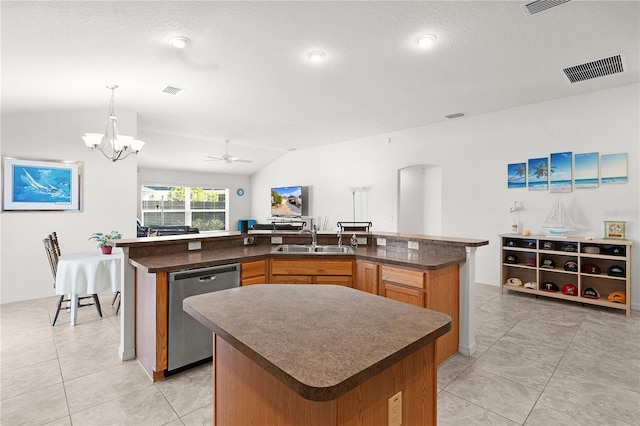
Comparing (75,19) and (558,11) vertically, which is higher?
(558,11)

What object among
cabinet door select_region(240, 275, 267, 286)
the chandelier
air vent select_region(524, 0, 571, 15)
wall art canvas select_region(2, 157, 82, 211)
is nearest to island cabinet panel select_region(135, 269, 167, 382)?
cabinet door select_region(240, 275, 267, 286)

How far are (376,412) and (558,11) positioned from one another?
3188 millimetres

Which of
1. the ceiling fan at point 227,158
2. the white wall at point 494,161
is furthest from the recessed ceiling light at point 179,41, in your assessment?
the white wall at point 494,161

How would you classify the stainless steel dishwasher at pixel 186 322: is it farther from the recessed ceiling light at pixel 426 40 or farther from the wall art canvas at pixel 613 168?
the wall art canvas at pixel 613 168

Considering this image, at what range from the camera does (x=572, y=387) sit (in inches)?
88.4

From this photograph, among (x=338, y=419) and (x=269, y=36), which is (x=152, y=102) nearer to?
(x=269, y=36)

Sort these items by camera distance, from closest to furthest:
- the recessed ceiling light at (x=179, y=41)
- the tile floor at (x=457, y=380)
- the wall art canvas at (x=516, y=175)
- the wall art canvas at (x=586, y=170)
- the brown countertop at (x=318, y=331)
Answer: the brown countertop at (x=318, y=331) < the tile floor at (x=457, y=380) < the recessed ceiling light at (x=179, y=41) < the wall art canvas at (x=586, y=170) < the wall art canvas at (x=516, y=175)

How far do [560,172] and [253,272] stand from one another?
4569 millimetres

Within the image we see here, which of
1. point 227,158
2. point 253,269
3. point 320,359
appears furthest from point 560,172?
point 227,158

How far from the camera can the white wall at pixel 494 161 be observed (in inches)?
161

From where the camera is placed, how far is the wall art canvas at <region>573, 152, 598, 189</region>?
4262 mm

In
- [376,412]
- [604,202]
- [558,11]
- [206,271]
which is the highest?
[558,11]

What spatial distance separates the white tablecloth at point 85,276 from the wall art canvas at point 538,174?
223 inches

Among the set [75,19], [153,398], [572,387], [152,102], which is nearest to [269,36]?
[75,19]
